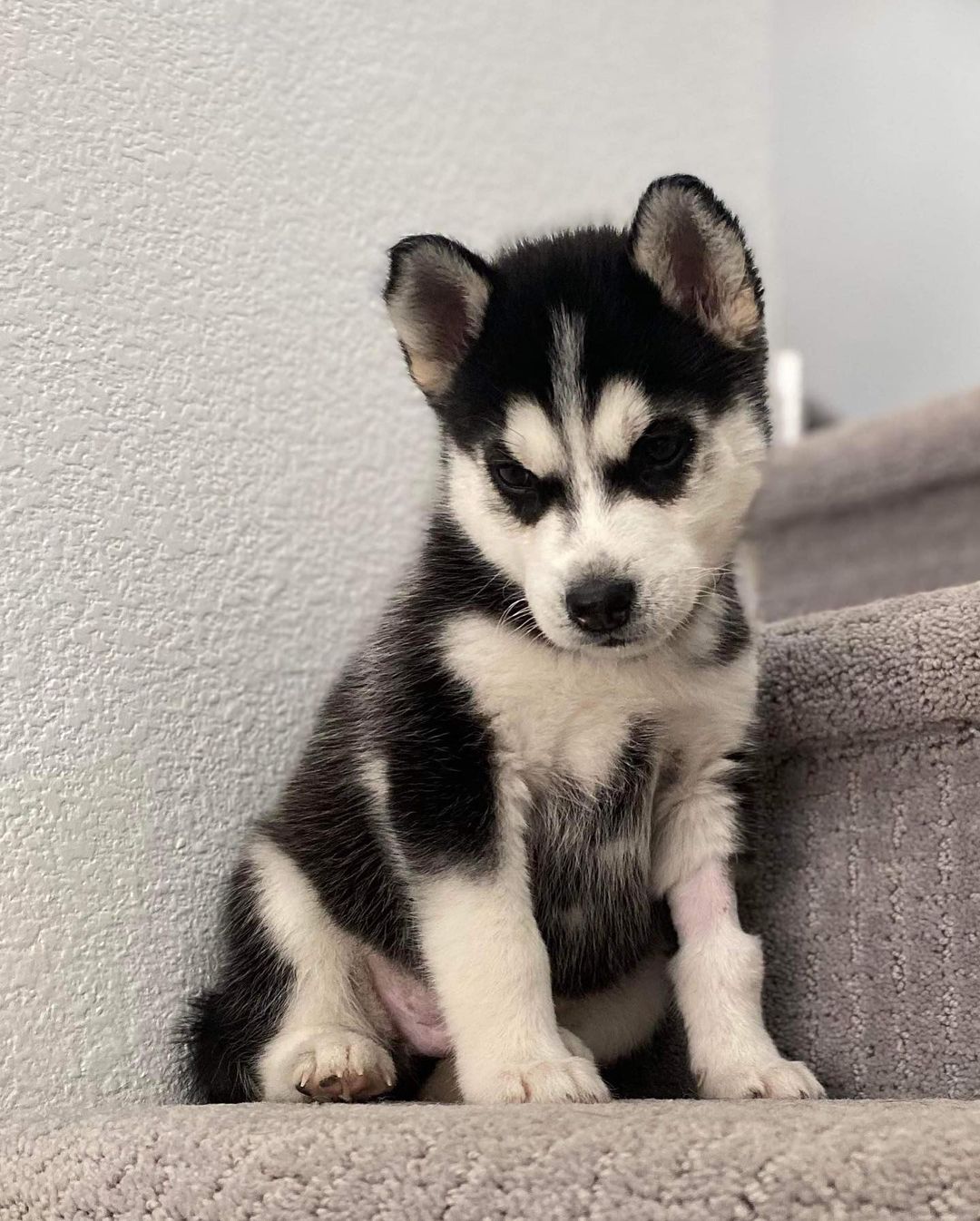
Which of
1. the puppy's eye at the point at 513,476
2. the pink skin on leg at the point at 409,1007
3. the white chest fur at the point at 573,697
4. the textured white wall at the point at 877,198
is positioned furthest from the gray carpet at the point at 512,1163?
the textured white wall at the point at 877,198

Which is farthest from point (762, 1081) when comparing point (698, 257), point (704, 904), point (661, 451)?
point (698, 257)

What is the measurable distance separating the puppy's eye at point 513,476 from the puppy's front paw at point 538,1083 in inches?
26.0

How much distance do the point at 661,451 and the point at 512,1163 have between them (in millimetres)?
804

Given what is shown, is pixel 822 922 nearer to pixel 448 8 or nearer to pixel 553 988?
pixel 553 988

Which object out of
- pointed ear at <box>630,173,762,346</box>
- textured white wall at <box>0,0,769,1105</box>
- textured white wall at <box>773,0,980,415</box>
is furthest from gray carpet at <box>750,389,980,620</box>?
textured white wall at <box>773,0,980,415</box>

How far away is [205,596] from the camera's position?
6.07 feet

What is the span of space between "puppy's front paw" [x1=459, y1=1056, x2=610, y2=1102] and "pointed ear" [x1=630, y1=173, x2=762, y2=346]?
91 cm

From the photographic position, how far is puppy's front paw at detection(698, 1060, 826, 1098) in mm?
1377

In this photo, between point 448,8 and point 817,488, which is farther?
point 817,488

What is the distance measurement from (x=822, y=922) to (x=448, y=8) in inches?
74.7

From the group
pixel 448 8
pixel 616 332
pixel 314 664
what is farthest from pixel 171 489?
pixel 448 8

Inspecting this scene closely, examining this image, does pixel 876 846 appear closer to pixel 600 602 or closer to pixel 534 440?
pixel 600 602

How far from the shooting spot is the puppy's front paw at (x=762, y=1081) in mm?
1377

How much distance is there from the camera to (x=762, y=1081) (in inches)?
54.9
